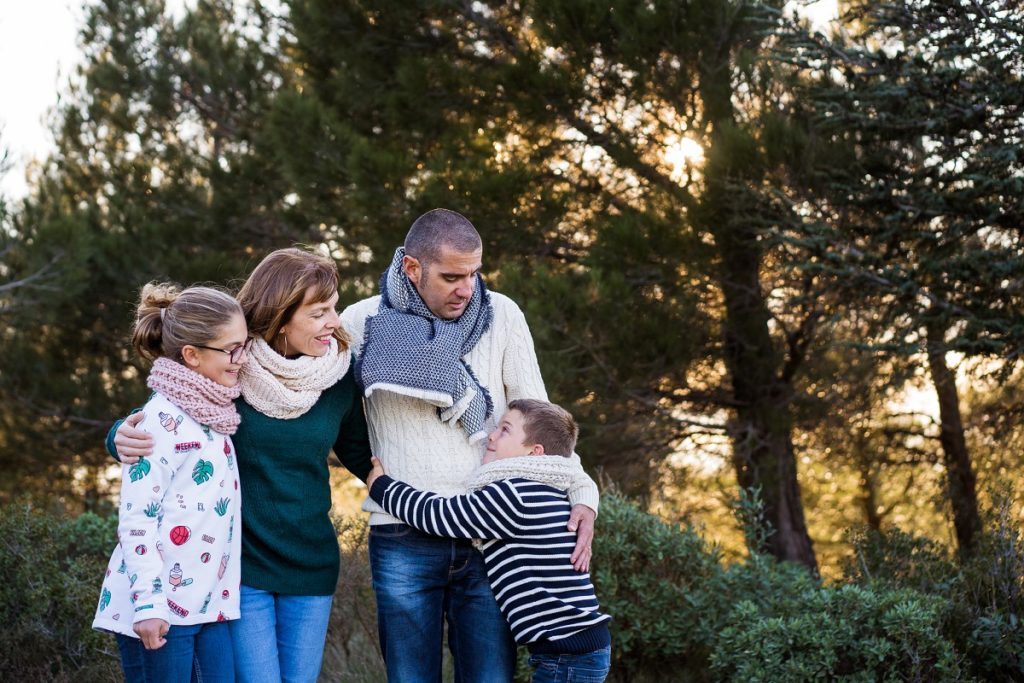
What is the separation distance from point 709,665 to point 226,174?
8072 mm

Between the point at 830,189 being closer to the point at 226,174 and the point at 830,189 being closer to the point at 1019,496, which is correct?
the point at 1019,496

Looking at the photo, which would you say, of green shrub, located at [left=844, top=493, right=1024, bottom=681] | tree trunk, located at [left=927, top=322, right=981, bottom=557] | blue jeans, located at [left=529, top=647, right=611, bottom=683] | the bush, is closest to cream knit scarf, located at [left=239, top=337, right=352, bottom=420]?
blue jeans, located at [left=529, top=647, right=611, bottom=683]

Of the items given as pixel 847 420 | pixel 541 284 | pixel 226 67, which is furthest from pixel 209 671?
pixel 226 67

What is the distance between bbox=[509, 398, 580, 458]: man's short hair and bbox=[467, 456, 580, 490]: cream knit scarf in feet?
0.14

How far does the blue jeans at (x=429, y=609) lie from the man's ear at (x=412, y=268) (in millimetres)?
655

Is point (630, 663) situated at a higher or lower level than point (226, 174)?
lower

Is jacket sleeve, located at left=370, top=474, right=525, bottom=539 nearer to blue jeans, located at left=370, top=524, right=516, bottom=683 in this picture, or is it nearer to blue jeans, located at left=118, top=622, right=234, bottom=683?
blue jeans, located at left=370, top=524, right=516, bottom=683

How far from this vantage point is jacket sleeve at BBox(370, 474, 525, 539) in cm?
262

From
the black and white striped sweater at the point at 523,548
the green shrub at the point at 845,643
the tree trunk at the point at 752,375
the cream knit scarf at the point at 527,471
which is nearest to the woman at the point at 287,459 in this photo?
the black and white striped sweater at the point at 523,548

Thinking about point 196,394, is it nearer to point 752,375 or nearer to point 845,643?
point 845,643

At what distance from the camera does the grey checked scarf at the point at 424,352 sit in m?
2.64

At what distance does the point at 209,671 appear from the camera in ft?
8.16

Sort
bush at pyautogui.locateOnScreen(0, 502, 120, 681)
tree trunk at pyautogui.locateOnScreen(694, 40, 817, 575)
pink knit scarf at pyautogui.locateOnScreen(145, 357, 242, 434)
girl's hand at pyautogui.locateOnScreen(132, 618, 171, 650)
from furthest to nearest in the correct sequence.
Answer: tree trunk at pyautogui.locateOnScreen(694, 40, 817, 575) < bush at pyautogui.locateOnScreen(0, 502, 120, 681) < pink knit scarf at pyautogui.locateOnScreen(145, 357, 242, 434) < girl's hand at pyautogui.locateOnScreen(132, 618, 171, 650)

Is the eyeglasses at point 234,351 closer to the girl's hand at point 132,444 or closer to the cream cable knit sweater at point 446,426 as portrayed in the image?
the girl's hand at point 132,444
